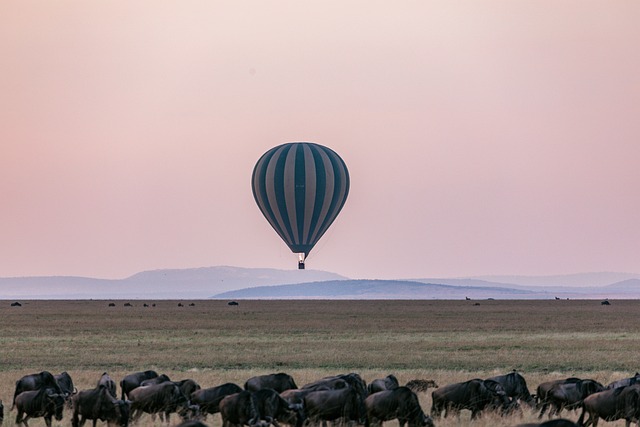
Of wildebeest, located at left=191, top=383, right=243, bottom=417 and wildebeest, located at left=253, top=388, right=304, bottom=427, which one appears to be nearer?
wildebeest, located at left=253, top=388, right=304, bottom=427

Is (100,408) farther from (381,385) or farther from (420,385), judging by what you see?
(420,385)

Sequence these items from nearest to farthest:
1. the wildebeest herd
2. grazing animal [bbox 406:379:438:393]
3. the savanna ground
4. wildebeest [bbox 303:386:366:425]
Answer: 1. the wildebeest herd
2. wildebeest [bbox 303:386:366:425]
3. grazing animal [bbox 406:379:438:393]
4. the savanna ground

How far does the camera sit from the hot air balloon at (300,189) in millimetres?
111062

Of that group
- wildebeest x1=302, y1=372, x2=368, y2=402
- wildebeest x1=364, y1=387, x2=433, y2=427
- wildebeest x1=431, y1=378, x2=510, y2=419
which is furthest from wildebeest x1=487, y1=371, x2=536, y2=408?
wildebeest x1=364, y1=387, x2=433, y2=427

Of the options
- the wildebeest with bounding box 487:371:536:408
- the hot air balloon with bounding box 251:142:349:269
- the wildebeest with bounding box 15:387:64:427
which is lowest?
the wildebeest with bounding box 15:387:64:427

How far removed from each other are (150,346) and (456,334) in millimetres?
20601

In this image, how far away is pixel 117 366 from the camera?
135ft

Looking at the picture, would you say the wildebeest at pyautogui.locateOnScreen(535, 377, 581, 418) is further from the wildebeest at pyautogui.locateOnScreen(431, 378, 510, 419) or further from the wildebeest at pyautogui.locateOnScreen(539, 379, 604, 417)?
the wildebeest at pyautogui.locateOnScreen(431, 378, 510, 419)

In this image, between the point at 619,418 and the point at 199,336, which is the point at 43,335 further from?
the point at 619,418

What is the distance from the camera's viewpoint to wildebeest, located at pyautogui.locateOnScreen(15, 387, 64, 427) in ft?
75.4

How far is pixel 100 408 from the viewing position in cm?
2169

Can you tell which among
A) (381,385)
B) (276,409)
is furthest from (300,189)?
(276,409)

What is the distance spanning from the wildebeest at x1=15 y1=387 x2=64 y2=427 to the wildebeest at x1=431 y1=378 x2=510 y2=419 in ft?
25.0

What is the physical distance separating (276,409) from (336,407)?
1281mm
